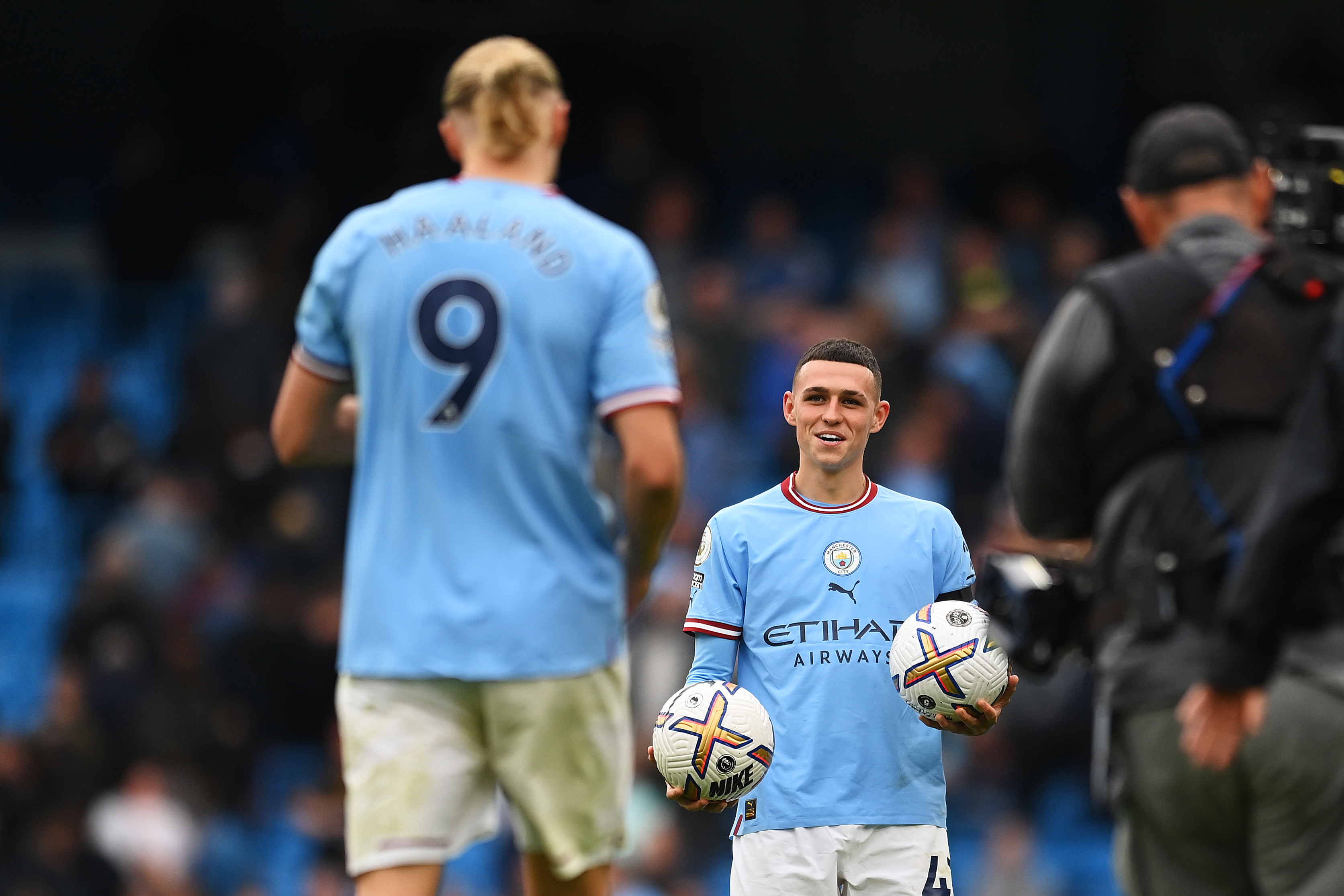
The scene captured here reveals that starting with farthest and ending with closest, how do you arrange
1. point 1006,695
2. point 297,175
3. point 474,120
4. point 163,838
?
point 297,175
point 163,838
point 474,120
point 1006,695

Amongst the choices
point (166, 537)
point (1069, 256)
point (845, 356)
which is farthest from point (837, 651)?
point (1069, 256)

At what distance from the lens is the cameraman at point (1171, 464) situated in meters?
3.87

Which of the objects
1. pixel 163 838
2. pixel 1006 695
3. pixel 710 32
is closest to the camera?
pixel 1006 695

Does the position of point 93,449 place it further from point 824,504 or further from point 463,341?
point 824,504

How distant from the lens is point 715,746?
12.3 ft

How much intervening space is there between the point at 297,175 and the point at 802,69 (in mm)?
5142

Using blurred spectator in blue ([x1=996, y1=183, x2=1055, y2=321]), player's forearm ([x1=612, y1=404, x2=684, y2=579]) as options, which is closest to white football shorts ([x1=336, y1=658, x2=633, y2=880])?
player's forearm ([x1=612, y1=404, x2=684, y2=579])

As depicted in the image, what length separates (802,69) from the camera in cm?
1880

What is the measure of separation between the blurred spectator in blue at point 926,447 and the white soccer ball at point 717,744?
480 cm

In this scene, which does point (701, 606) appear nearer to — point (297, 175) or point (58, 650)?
point (58, 650)

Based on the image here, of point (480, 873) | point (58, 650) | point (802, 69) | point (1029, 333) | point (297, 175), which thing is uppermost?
point (802, 69)

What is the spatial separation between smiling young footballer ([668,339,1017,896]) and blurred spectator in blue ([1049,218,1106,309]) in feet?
32.7

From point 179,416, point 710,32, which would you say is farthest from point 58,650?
point 710,32

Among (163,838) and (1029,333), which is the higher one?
(1029,333)
